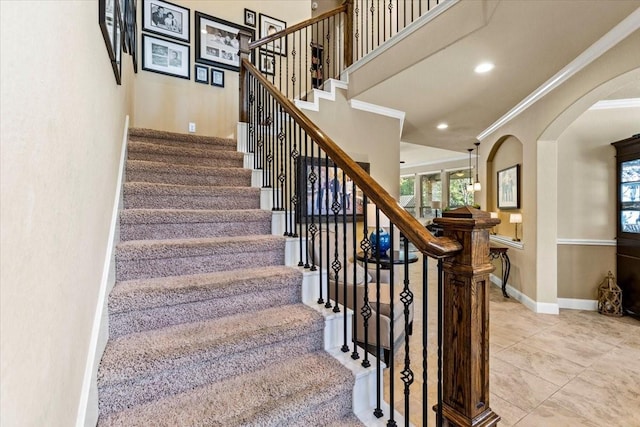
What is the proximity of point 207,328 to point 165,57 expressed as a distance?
12.6 ft

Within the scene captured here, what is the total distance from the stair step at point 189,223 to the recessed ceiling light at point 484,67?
2378mm

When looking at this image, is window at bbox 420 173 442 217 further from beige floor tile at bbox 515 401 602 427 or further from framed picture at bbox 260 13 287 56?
beige floor tile at bbox 515 401 602 427

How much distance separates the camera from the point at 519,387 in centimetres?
223

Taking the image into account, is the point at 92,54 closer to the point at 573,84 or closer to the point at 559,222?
the point at 573,84

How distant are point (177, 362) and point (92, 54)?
4.18 feet

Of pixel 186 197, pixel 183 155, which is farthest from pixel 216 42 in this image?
pixel 186 197

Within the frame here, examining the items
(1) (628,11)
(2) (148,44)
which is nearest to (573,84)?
(1) (628,11)

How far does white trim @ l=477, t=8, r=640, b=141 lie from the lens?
222cm

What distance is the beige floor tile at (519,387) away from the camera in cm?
209

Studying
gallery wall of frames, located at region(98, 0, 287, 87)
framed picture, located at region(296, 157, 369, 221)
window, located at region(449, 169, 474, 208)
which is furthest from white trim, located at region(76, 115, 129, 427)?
window, located at region(449, 169, 474, 208)

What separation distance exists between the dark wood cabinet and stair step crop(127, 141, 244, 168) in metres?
4.35

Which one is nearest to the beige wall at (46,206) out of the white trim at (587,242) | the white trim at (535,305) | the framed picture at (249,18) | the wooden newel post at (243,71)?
the wooden newel post at (243,71)

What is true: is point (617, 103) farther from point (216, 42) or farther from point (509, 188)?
point (216, 42)

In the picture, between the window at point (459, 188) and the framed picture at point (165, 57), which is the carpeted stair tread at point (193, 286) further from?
the window at point (459, 188)
